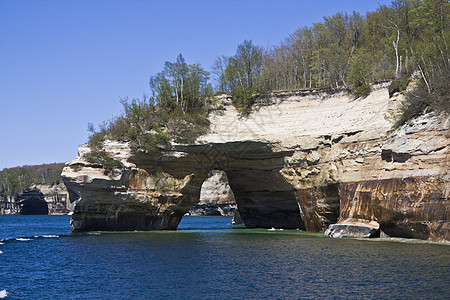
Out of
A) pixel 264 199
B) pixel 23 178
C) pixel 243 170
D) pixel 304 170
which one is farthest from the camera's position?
pixel 23 178

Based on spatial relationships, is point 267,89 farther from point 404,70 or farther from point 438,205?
point 438,205

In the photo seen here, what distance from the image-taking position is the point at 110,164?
3978 centimetres

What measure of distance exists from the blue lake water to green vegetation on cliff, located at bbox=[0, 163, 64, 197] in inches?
4507

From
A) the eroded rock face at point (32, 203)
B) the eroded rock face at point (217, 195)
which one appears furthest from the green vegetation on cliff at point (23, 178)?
the eroded rock face at point (217, 195)

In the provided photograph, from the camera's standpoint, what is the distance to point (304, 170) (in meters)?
41.3

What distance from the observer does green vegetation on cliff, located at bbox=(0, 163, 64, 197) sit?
138125 millimetres

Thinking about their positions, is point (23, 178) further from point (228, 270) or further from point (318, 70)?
point (228, 270)

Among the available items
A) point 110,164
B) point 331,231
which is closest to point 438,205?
point 331,231

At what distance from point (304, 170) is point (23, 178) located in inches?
4776

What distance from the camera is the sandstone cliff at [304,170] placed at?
102ft

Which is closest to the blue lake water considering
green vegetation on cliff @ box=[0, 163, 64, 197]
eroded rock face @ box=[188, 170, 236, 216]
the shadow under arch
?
the shadow under arch

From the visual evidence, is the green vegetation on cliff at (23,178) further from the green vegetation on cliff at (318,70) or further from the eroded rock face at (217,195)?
the green vegetation on cliff at (318,70)

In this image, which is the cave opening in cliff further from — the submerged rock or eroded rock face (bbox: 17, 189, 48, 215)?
eroded rock face (bbox: 17, 189, 48, 215)

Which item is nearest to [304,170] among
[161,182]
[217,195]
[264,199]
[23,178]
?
[264,199]
